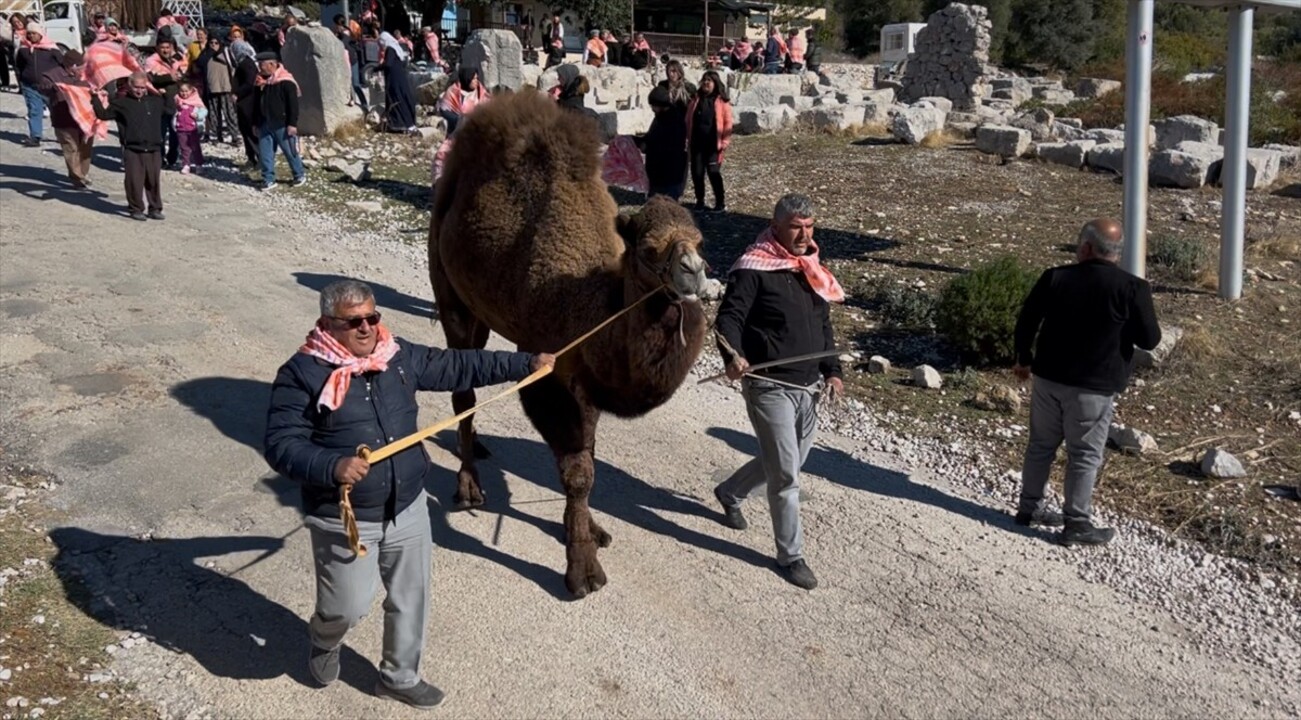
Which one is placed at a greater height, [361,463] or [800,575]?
[361,463]

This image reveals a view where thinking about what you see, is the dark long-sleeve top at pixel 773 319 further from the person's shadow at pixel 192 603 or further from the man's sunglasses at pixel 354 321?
the person's shadow at pixel 192 603

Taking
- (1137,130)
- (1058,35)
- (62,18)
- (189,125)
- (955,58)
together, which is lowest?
(1137,130)

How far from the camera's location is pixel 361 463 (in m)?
3.69

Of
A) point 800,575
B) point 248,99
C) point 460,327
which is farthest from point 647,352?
point 248,99

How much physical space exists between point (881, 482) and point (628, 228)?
2.87m

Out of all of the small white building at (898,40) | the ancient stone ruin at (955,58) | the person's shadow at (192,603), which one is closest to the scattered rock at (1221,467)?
the person's shadow at (192,603)

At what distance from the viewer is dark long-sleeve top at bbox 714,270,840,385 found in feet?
17.2

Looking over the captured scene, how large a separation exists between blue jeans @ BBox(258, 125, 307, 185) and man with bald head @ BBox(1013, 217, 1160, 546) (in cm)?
1185

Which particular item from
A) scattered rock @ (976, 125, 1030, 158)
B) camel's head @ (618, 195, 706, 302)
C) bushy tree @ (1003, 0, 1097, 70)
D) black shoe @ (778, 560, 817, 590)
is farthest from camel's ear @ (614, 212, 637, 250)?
bushy tree @ (1003, 0, 1097, 70)

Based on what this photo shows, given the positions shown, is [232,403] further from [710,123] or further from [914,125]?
[914,125]

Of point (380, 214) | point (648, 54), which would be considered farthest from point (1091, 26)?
point (380, 214)

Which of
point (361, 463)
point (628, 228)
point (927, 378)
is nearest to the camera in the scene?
point (361, 463)

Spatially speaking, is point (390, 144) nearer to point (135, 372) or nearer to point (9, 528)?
point (135, 372)

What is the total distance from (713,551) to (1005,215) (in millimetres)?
9982
